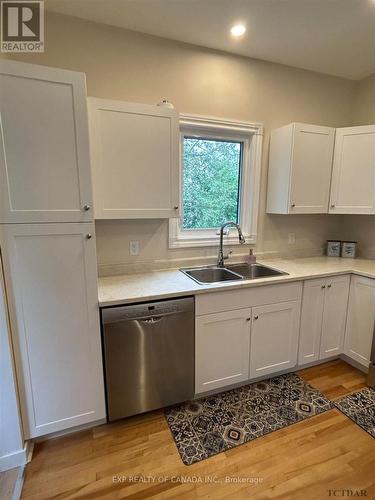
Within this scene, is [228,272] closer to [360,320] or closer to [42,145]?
[360,320]

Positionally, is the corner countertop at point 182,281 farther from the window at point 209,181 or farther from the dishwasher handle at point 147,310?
the window at point 209,181

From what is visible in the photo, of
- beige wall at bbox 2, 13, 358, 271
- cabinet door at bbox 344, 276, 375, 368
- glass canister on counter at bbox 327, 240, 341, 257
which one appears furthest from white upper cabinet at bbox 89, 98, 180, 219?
glass canister on counter at bbox 327, 240, 341, 257

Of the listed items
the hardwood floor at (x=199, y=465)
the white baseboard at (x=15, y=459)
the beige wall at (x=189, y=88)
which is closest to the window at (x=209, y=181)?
the beige wall at (x=189, y=88)

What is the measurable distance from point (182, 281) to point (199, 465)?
3.64 feet

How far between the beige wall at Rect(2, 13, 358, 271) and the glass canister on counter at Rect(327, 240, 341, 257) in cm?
14

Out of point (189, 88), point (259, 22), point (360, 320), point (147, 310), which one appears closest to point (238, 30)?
point (259, 22)

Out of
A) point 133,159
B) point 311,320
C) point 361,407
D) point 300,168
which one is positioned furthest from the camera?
point 300,168

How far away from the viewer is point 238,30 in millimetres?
1938

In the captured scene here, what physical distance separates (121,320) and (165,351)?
388mm

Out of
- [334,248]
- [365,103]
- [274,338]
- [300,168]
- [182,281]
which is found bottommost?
[274,338]

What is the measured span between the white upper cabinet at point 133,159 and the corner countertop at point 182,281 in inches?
19.3

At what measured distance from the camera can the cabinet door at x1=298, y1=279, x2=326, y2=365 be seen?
86.0 inches

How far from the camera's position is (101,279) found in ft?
6.66

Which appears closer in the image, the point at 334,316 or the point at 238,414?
the point at 238,414
